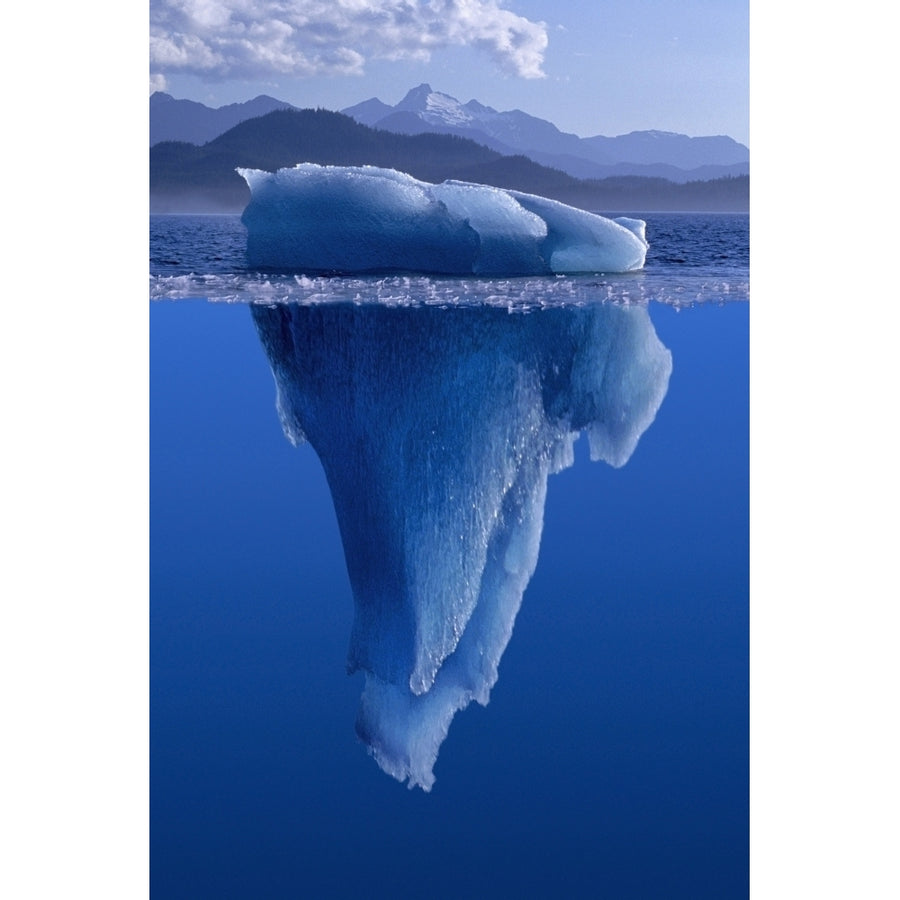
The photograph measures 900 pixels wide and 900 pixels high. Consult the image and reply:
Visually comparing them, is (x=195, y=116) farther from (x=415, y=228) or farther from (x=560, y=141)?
(x=560, y=141)

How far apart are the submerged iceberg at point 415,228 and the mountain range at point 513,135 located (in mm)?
140

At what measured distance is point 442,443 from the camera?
8.80 feet

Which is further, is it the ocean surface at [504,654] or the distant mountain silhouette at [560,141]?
the distant mountain silhouette at [560,141]

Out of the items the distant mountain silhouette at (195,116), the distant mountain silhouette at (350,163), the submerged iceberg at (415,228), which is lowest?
the submerged iceberg at (415,228)

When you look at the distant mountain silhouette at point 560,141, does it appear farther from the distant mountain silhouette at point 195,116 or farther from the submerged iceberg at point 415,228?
the distant mountain silhouette at point 195,116

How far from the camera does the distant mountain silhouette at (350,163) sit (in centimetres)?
267

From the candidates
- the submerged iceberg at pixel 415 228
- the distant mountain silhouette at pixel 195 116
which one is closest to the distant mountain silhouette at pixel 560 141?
the submerged iceberg at pixel 415 228

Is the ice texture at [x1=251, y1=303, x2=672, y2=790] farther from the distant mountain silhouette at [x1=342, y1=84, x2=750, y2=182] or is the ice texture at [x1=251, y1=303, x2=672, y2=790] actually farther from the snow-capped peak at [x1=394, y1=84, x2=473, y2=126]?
the snow-capped peak at [x1=394, y1=84, x2=473, y2=126]

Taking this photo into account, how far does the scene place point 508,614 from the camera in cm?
265

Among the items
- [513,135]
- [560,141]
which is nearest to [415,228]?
[513,135]

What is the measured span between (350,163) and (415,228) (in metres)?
0.30

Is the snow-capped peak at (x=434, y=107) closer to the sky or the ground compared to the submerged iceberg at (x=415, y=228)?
closer to the sky

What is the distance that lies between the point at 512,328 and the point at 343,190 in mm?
→ 672
